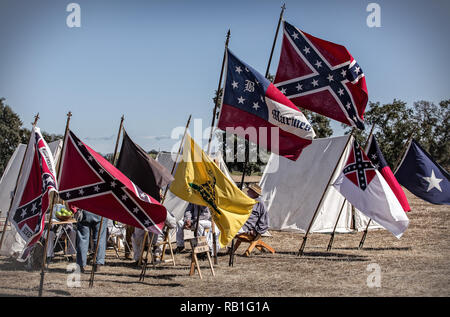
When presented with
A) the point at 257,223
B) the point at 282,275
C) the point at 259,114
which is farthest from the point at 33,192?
the point at 257,223

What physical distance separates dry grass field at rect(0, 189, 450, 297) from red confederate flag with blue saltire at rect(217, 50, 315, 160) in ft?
7.73

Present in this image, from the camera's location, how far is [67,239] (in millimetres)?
9742

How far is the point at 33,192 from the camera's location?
6.54 metres

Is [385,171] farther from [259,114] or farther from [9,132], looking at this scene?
[9,132]

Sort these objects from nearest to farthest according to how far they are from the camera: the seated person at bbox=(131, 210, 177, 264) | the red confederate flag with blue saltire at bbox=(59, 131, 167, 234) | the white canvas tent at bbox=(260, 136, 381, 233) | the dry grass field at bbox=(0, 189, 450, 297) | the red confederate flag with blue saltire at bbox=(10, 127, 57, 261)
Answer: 1. the red confederate flag with blue saltire at bbox=(10, 127, 57, 261)
2. the red confederate flag with blue saltire at bbox=(59, 131, 167, 234)
3. the dry grass field at bbox=(0, 189, 450, 297)
4. the seated person at bbox=(131, 210, 177, 264)
5. the white canvas tent at bbox=(260, 136, 381, 233)

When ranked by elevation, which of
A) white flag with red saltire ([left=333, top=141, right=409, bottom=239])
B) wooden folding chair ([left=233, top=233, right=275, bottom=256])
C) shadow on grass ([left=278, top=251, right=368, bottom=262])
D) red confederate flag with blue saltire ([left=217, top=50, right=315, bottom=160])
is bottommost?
shadow on grass ([left=278, top=251, right=368, bottom=262])

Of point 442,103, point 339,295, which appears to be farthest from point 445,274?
point 442,103

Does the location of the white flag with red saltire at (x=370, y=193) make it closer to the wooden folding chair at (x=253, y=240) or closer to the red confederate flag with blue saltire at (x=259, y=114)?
the wooden folding chair at (x=253, y=240)

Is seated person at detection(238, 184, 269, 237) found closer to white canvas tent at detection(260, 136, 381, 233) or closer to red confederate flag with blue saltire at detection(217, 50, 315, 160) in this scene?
red confederate flag with blue saltire at detection(217, 50, 315, 160)

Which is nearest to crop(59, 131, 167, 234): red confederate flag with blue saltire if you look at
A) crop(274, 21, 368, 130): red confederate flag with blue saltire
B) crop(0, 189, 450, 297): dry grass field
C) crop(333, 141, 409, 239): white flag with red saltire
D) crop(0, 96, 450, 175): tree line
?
crop(0, 189, 450, 297): dry grass field

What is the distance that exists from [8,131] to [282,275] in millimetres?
31217

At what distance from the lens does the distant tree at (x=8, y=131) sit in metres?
32.4

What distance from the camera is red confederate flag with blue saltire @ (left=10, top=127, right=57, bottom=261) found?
626 cm
